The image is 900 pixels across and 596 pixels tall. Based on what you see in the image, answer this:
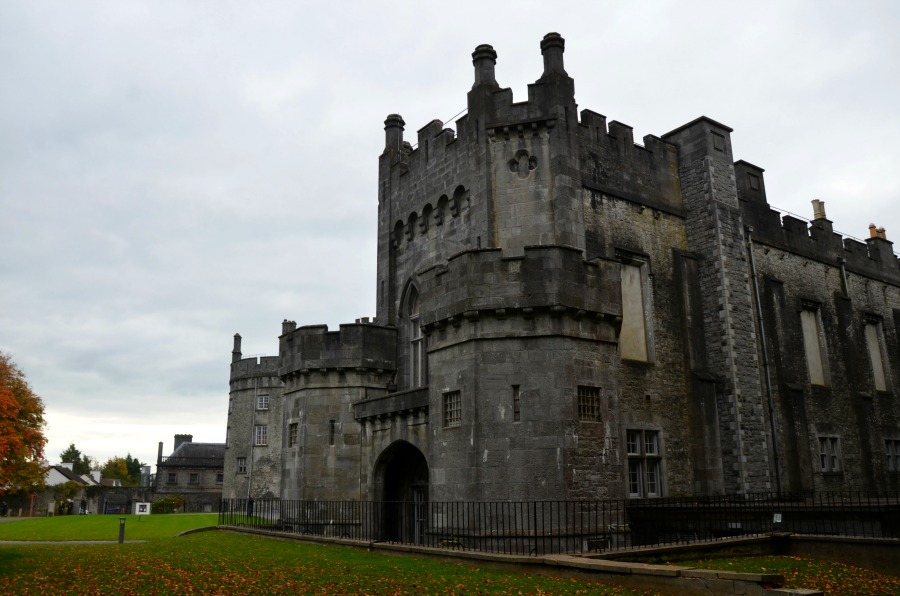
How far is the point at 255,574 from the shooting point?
14.3 metres

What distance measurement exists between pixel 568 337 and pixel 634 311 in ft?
21.9

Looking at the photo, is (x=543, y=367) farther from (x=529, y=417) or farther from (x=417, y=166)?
(x=417, y=166)

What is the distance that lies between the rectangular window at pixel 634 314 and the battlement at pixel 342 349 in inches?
324

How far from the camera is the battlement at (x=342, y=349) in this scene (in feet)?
83.0

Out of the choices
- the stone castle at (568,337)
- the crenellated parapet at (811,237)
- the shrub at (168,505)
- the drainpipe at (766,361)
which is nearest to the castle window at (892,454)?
the stone castle at (568,337)

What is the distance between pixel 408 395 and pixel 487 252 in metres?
5.77

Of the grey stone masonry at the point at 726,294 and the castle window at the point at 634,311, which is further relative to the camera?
the grey stone masonry at the point at 726,294

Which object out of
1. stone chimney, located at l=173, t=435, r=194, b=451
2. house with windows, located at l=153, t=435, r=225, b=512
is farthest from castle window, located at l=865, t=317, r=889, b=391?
stone chimney, located at l=173, t=435, r=194, b=451

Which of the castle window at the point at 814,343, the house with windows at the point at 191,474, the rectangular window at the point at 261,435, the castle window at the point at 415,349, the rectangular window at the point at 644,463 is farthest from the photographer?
the house with windows at the point at 191,474

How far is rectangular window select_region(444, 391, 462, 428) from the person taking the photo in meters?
18.6

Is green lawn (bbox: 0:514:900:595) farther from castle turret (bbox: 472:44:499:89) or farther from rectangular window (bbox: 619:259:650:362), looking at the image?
castle turret (bbox: 472:44:499:89)

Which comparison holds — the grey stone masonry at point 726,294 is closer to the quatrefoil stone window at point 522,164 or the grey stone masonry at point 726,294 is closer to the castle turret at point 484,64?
the quatrefoil stone window at point 522,164

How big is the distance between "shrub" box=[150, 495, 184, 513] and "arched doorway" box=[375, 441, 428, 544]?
152 feet

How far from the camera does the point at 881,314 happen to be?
3528cm
